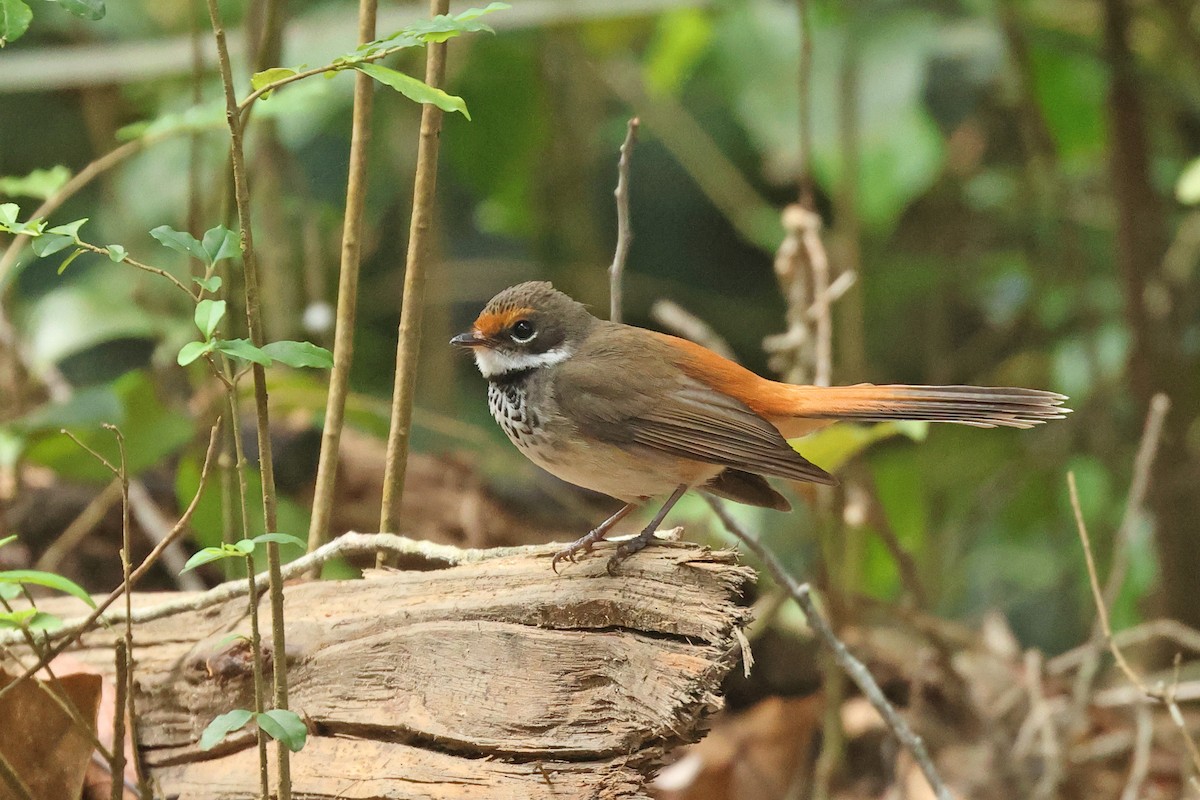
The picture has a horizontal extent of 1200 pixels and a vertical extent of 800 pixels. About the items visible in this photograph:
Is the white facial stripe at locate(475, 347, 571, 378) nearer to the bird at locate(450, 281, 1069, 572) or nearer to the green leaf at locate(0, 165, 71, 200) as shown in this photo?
the bird at locate(450, 281, 1069, 572)

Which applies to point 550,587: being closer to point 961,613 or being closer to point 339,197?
point 339,197

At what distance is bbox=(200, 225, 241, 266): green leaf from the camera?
6.55ft

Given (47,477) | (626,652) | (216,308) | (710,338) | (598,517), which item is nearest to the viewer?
(216,308)

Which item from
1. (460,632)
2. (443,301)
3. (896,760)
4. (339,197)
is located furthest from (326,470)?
(443,301)

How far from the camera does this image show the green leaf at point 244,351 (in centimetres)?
185

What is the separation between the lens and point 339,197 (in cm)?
596

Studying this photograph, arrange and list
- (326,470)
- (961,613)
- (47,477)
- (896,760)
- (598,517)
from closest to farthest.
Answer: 1. (326,470)
2. (896,760)
3. (47,477)
4. (598,517)
5. (961,613)

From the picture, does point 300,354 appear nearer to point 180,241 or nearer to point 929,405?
point 180,241

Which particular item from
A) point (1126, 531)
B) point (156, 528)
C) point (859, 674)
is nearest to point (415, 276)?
point (859, 674)

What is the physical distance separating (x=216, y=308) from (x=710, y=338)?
223cm

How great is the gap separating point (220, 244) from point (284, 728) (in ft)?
2.70

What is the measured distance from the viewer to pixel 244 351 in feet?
6.10

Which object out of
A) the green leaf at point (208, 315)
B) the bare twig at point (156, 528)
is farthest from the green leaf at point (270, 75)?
the bare twig at point (156, 528)

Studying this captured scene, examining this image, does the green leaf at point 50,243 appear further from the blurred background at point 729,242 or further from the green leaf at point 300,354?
the blurred background at point 729,242
